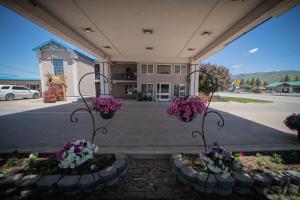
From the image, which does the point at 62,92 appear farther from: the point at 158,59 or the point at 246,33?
the point at 246,33

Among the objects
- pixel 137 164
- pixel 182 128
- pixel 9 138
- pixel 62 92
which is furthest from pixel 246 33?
pixel 62 92

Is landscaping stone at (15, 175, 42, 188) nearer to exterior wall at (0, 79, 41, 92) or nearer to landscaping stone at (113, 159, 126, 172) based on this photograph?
landscaping stone at (113, 159, 126, 172)

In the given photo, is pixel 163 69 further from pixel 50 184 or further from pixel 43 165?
pixel 50 184

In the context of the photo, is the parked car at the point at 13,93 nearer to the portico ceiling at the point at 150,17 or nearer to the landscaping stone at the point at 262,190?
the portico ceiling at the point at 150,17

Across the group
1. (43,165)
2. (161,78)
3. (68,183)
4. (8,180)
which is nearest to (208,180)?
(68,183)

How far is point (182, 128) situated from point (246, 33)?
510cm

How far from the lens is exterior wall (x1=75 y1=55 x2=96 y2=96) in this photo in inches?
634

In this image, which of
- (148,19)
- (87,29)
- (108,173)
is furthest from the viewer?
(87,29)

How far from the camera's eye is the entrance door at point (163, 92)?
13.7m

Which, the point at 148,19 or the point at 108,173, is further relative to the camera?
the point at 148,19

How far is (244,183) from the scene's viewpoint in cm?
199

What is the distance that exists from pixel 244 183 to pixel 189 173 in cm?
81

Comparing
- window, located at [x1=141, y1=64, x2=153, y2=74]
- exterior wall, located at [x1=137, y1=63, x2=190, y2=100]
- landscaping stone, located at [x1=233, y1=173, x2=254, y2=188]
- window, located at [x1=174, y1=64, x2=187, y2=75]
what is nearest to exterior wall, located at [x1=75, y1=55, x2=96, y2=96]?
exterior wall, located at [x1=137, y1=63, x2=190, y2=100]

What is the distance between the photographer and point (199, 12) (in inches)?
182
